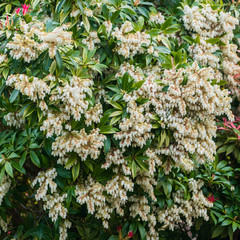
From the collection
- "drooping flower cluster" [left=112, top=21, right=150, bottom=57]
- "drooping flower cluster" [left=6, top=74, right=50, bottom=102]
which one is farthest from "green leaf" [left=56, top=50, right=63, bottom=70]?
A: "drooping flower cluster" [left=112, top=21, right=150, bottom=57]

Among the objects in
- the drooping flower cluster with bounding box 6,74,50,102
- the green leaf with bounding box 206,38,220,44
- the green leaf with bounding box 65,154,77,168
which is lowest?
the green leaf with bounding box 65,154,77,168

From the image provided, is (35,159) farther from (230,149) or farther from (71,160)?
(230,149)

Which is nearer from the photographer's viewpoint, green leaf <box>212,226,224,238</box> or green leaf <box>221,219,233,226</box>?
green leaf <box>221,219,233,226</box>

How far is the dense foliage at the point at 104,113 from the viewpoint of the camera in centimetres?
274

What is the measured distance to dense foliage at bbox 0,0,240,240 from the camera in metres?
2.74

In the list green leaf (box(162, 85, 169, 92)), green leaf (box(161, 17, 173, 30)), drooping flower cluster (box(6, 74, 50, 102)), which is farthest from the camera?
green leaf (box(161, 17, 173, 30))

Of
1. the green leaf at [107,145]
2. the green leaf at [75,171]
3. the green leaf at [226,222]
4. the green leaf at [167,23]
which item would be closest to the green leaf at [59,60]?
the green leaf at [107,145]

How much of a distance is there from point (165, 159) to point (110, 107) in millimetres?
714

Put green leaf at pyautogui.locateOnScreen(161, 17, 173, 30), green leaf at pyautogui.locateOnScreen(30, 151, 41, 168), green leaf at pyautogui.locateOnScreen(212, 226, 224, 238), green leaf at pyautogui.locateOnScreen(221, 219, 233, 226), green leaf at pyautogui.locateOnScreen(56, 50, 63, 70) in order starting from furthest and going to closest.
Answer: green leaf at pyautogui.locateOnScreen(212, 226, 224, 238), green leaf at pyautogui.locateOnScreen(221, 219, 233, 226), green leaf at pyautogui.locateOnScreen(161, 17, 173, 30), green leaf at pyautogui.locateOnScreen(30, 151, 41, 168), green leaf at pyautogui.locateOnScreen(56, 50, 63, 70)

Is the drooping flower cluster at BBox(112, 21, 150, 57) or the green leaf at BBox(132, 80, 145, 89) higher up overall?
the drooping flower cluster at BBox(112, 21, 150, 57)

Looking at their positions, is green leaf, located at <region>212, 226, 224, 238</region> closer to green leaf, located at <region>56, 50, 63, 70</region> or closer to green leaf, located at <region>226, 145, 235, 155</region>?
green leaf, located at <region>226, 145, 235, 155</region>

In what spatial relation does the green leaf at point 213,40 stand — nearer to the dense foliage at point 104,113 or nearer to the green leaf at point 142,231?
the dense foliage at point 104,113

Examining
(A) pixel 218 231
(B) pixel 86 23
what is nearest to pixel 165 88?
(B) pixel 86 23

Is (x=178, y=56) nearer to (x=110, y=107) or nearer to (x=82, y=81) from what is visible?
(x=110, y=107)
